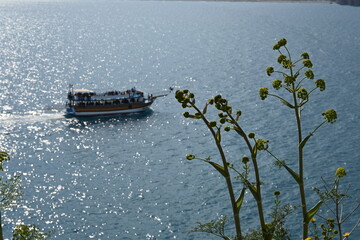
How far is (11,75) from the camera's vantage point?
14750 cm

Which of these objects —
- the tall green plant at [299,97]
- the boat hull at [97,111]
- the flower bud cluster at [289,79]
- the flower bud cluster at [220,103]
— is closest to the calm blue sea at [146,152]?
the boat hull at [97,111]

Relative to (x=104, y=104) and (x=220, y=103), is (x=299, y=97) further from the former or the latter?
(x=104, y=104)

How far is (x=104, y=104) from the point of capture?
104m

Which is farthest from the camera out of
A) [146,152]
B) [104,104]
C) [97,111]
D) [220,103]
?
[104,104]

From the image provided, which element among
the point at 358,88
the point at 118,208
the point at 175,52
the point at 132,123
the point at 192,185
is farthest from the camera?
the point at 175,52

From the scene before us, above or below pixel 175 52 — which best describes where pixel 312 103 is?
below

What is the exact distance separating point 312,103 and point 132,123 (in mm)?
39016

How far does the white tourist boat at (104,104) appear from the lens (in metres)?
103

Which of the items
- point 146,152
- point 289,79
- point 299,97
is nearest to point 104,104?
point 146,152

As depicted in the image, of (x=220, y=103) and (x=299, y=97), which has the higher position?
(x=299, y=97)

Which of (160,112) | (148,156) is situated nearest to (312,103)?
(160,112)

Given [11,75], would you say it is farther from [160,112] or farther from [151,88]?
[160,112]

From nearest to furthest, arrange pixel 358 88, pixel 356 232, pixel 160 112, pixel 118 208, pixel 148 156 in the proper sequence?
pixel 356 232, pixel 118 208, pixel 148 156, pixel 160 112, pixel 358 88

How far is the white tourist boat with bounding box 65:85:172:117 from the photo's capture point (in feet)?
338
